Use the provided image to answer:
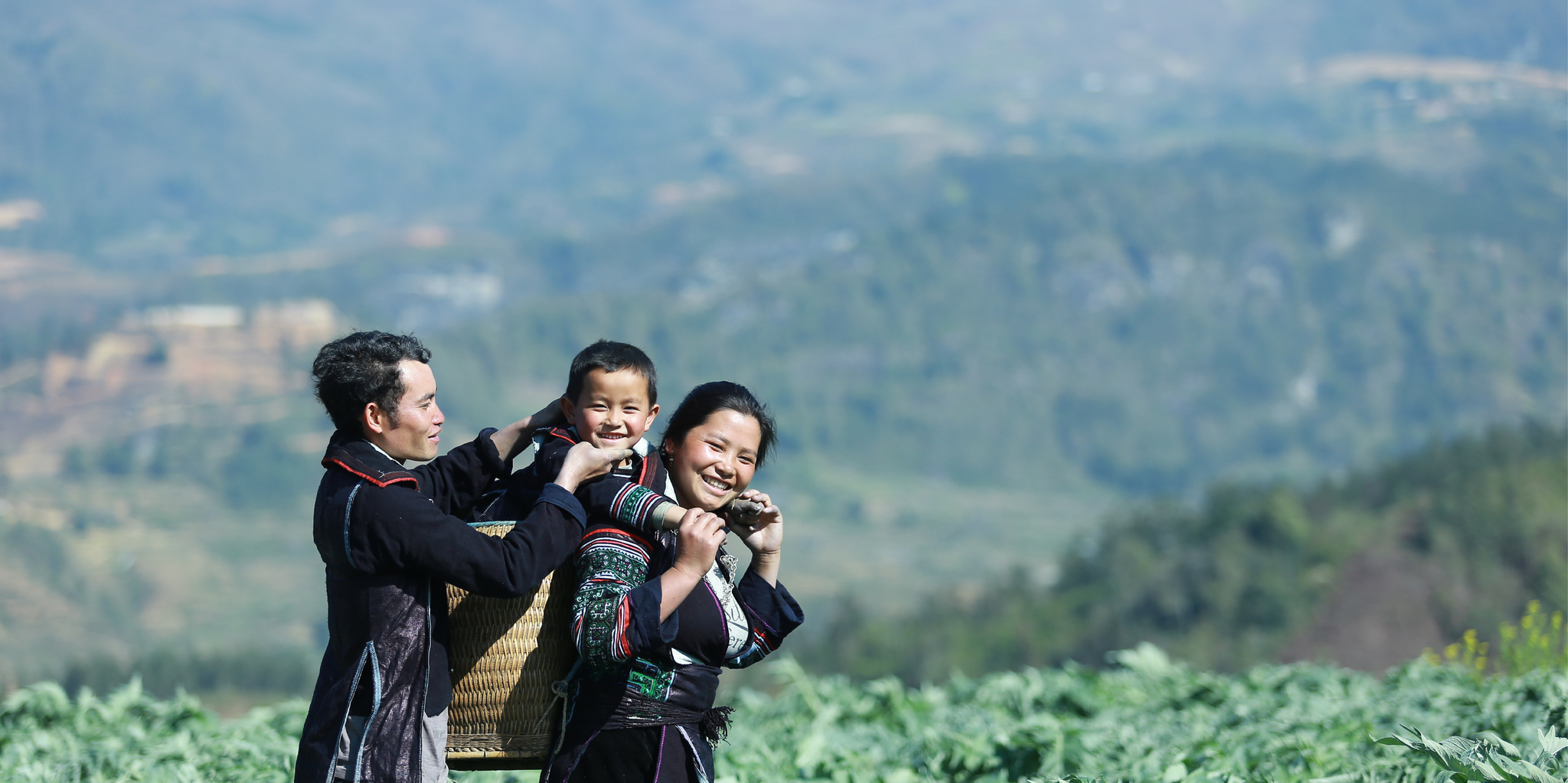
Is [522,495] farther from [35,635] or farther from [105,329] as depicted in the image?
[105,329]

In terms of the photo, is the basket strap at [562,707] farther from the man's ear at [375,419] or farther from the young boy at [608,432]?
the man's ear at [375,419]

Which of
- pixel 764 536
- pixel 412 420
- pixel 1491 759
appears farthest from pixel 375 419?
pixel 1491 759

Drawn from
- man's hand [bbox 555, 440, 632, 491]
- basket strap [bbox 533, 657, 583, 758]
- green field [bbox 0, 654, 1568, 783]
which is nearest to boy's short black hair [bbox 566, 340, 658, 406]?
man's hand [bbox 555, 440, 632, 491]

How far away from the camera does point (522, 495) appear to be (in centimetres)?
483

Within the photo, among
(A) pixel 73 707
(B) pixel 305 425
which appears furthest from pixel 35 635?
(A) pixel 73 707

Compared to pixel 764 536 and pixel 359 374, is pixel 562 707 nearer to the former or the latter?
pixel 764 536

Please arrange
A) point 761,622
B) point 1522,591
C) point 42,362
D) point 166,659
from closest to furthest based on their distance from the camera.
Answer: point 761,622 → point 1522,591 → point 166,659 → point 42,362

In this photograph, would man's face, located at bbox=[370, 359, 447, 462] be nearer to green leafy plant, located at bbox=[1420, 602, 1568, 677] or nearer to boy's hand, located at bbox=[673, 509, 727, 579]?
boy's hand, located at bbox=[673, 509, 727, 579]

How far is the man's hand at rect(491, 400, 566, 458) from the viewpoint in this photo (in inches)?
195

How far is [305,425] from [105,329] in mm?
28657

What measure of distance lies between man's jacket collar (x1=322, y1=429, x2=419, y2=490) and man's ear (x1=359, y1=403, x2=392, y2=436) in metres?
0.05

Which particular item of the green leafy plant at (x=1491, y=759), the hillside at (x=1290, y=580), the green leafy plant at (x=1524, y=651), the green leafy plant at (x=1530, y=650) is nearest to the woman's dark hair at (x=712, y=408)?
the green leafy plant at (x=1491, y=759)

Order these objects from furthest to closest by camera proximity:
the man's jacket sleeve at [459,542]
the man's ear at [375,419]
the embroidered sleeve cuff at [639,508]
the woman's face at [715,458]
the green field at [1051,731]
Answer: the green field at [1051,731] → the woman's face at [715,458] → the man's ear at [375,419] → the embroidered sleeve cuff at [639,508] → the man's jacket sleeve at [459,542]

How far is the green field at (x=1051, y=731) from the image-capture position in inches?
251
